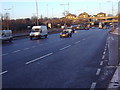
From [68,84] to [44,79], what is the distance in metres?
1.23

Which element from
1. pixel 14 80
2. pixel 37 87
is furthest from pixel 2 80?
pixel 37 87

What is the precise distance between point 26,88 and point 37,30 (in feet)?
116

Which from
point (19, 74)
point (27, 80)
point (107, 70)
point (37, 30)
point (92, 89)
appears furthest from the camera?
point (37, 30)

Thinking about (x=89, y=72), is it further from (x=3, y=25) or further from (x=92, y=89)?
(x=3, y=25)

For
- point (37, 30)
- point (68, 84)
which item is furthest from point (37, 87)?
point (37, 30)

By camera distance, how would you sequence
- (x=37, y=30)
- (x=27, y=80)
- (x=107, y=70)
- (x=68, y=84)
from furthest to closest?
(x=37, y=30) < (x=107, y=70) < (x=27, y=80) < (x=68, y=84)

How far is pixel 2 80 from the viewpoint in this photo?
873cm

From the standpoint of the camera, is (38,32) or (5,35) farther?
(38,32)

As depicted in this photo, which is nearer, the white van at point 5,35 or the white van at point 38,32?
the white van at point 5,35

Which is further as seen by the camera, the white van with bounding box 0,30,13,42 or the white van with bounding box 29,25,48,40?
the white van with bounding box 29,25,48,40

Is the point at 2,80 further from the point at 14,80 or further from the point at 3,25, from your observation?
the point at 3,25

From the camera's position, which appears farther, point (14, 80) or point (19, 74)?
point (19, 74)

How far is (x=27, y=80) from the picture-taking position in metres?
8.59

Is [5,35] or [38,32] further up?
[38,32]
